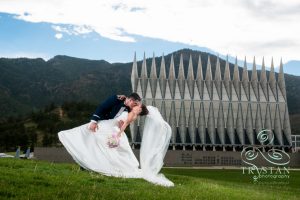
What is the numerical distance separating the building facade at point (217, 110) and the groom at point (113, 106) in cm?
6549

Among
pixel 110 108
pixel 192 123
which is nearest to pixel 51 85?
pixel 192 123

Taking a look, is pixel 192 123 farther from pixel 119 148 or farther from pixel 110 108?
pixel 119 148

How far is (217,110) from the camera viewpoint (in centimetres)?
8019

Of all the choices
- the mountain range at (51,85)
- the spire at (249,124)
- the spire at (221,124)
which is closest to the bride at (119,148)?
the spire at (221,124)

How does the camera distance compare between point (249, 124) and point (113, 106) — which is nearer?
point (113, 106)

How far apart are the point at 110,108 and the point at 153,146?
4.96 feet

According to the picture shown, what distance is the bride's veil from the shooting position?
35.1 ft

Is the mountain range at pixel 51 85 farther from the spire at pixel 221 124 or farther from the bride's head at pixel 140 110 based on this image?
the bride's head at pixel 140 110

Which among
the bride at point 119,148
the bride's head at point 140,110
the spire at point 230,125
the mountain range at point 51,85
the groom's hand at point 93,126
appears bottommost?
the bride at point 119,148

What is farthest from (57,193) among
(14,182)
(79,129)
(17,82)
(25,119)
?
(17,82)

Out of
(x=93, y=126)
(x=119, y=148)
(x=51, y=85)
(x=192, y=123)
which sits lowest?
(x=119, y=148)

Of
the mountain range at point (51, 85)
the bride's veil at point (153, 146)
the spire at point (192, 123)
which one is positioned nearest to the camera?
the bride's veil at point (153, 146)

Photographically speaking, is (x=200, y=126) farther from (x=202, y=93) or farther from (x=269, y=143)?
(x=269, y=143)

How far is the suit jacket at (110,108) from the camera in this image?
1138 cm
